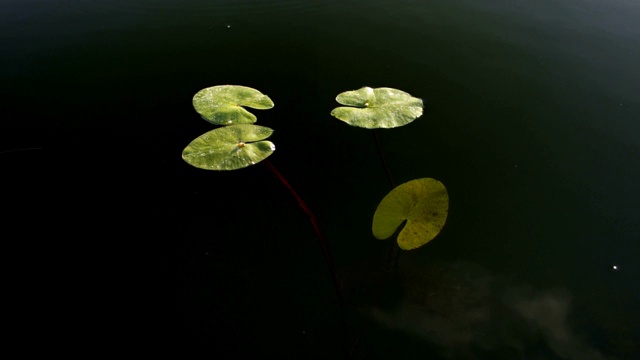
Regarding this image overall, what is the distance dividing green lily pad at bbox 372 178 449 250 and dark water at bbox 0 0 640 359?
157 millimetres

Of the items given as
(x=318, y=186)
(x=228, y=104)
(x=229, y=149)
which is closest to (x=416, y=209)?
(x=318, y=186)

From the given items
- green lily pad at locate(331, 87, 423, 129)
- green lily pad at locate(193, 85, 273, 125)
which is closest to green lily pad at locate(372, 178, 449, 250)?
green lily pad at locate(331, 87, 423, 129)

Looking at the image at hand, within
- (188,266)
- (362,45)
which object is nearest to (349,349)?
(188,266)

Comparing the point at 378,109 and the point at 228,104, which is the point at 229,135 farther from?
the point at 378,109

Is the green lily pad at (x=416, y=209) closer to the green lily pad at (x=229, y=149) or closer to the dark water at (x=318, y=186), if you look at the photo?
the dark water at (x=318, y=186)

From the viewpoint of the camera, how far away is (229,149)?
1.61 metres

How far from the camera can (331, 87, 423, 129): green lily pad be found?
174 centimetres

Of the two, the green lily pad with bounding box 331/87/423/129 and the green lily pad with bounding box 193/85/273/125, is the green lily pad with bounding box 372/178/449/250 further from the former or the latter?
the green lily pad with bounding box 193/85/273/125

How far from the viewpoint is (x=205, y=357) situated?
129 centimetres

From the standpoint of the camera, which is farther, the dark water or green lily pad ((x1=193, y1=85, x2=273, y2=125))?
green lily pad ((x1=193, y1=85, x2=273, y2=125))

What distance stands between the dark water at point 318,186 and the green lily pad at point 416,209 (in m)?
0.16

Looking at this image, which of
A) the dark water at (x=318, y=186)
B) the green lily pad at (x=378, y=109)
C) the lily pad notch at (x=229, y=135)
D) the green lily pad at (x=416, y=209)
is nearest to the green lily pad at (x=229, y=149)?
the lily pad notch at (x=229, y=135)

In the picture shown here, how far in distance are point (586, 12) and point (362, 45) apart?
1.43 metres

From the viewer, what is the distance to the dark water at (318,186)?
53.7 inches
